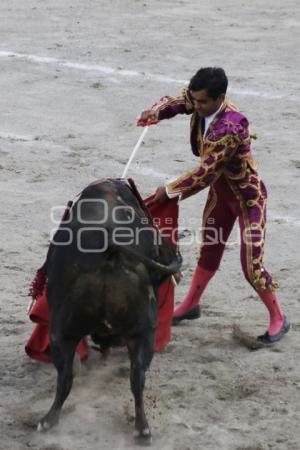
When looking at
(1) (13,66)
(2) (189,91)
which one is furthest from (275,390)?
(1) (13,66)

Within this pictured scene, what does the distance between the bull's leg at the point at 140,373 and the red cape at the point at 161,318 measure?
687 millimetres

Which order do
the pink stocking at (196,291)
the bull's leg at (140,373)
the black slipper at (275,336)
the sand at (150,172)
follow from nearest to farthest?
the bull's leg at (140,373), the sand at (150,172), the black slipper at (275,336), the pink stocking at (196,291)

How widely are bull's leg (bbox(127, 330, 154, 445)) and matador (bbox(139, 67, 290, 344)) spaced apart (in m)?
0.89

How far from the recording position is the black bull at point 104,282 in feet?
15.0

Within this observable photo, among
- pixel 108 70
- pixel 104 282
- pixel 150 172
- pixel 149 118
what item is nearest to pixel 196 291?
pixel 149 118

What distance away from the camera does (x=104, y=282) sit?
455 centimetres

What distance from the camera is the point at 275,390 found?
17.3ft

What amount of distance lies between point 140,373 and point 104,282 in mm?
464

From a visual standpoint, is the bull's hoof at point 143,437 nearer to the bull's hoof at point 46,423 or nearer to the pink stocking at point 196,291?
the bull's hoof at point 46,423

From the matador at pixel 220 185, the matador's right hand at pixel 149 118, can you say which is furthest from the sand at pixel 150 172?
the matador's right hand at pixel 149 118

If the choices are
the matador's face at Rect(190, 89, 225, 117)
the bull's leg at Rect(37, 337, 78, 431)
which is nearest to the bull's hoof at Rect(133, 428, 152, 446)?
the bull's leg at Rect(37, 337, 78, 431)

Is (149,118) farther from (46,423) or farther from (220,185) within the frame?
(46,423)

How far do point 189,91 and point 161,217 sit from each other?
64cm

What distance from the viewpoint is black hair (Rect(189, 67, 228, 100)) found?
5210 millimetres
